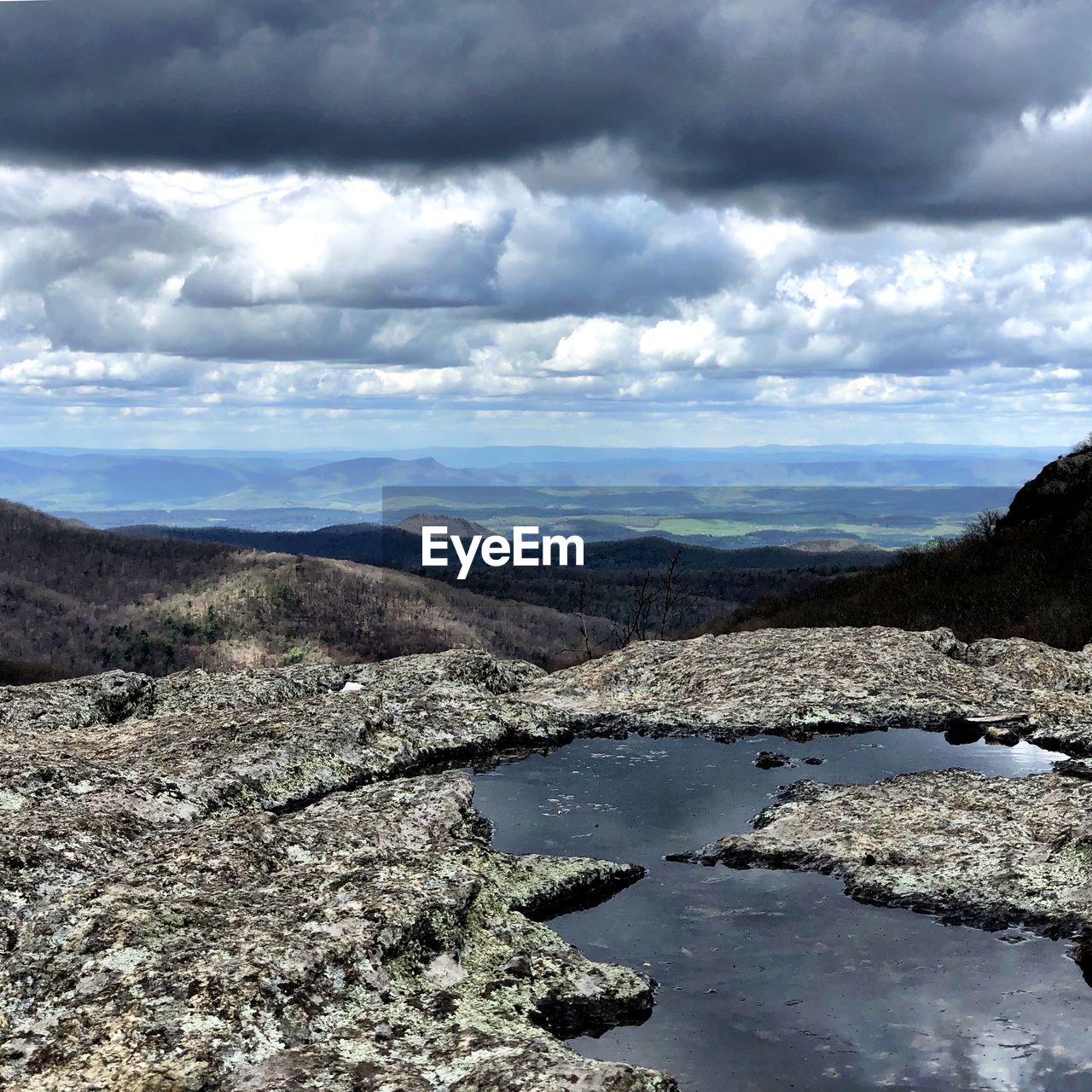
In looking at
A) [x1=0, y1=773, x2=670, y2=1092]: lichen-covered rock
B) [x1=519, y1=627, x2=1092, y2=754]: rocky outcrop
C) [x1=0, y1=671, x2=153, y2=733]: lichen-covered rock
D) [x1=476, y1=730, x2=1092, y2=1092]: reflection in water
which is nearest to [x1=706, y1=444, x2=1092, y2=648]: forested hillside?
[x1=519, y1=627, x2=1092, y2=754]: rocky outcrop

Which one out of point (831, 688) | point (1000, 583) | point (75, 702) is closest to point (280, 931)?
point (831, 688)

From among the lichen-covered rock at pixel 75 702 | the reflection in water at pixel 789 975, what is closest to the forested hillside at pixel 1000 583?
the reflection in water at pixel 789 975

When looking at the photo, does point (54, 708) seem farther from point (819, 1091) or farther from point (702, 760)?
point (819, 1091)

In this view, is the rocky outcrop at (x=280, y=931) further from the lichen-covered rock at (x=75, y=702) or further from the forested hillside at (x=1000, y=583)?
the forested hillside at (x=1000, y=583)

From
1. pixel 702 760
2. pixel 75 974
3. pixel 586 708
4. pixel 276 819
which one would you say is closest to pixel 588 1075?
pixel 75 974

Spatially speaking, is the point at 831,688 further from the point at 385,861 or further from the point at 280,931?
the point at 280,931

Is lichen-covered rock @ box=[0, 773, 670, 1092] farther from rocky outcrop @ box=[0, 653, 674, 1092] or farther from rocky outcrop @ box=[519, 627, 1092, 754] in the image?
rocky outcrop @ box=[519, 627, 1092, 754]
